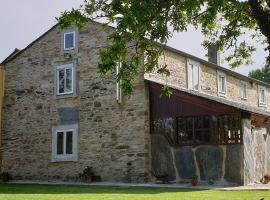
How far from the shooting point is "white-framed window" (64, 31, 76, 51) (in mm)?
26797

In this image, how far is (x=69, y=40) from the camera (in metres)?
27.0

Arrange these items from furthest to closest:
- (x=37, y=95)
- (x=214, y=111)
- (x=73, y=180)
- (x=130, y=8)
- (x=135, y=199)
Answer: (x=37, y=95)
(x=73, y=180)
(x=214, y=111)
(x=135, y=199)
(x=130, y=8)

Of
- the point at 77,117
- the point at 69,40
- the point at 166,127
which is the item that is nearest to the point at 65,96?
the point at 77,117

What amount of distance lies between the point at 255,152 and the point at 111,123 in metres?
7.13

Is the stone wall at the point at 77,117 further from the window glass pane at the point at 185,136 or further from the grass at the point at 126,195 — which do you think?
the grass at the point at 126,195

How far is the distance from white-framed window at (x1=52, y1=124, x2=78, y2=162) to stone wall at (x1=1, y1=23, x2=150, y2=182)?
10.2 inches

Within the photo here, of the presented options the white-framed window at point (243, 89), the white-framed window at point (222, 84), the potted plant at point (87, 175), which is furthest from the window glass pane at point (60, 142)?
the white-framed window at point (243, 89)

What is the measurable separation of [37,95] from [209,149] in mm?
10359

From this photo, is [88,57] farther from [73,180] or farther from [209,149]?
[209,149]

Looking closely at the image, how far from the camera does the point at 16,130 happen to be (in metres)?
27.9

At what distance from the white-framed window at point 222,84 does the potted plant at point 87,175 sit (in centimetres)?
1124

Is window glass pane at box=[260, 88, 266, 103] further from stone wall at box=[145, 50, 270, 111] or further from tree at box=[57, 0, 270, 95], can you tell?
tree at box=[57, 0, 270, 95]

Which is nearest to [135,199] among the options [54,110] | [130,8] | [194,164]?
[130,8]

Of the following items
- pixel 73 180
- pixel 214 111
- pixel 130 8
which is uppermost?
pixel 130 8
